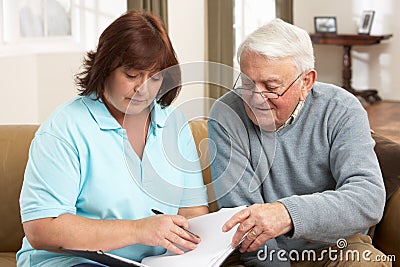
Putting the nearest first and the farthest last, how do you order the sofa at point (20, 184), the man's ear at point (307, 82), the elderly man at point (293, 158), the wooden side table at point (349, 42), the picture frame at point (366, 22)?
the elderly man at point (293, 158) < the man's ear at point (307, 82) < the sofa at point (20, 184) < the wooden side table at point (349, 42) < the picture frame at point (366, 22)

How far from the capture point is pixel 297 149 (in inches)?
85.7

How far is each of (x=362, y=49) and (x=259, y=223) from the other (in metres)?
7.04

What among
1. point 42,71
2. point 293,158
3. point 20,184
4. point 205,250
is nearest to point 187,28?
point 42,71

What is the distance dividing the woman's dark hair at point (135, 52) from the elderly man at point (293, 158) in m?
0.20

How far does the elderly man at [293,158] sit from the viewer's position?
1.93m

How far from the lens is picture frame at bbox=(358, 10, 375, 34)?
8.25m

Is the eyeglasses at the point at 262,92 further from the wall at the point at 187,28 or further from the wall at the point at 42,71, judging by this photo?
the wall at the point at 187,28

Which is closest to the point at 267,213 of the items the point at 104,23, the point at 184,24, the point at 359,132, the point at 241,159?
the point at 241,159

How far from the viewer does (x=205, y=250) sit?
1858 mm

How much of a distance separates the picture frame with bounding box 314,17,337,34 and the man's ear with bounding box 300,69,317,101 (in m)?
6.40

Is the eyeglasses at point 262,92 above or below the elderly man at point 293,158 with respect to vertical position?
above

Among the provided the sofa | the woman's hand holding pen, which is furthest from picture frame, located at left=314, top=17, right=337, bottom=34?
the woman's hand holding pen

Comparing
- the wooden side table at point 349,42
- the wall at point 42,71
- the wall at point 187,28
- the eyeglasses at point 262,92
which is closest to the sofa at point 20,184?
the eyeglasses at point 262,92

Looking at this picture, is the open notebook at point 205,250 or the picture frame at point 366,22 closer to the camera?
the open notebook at point 205,250
